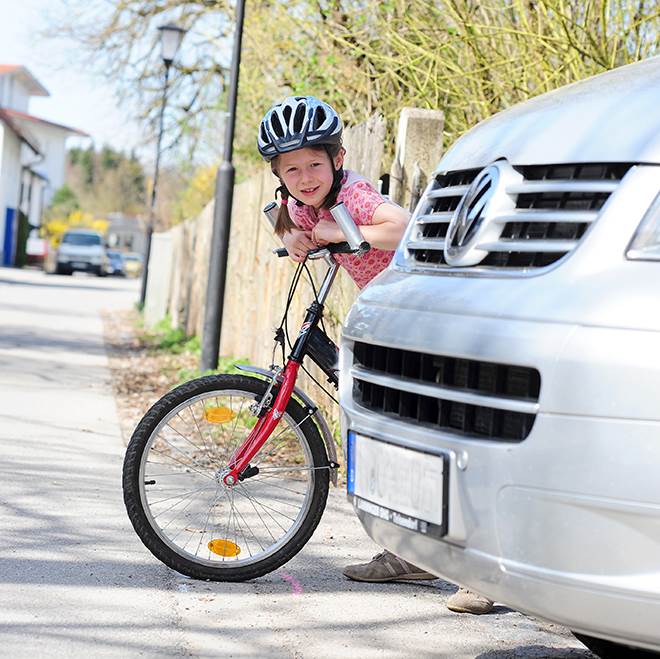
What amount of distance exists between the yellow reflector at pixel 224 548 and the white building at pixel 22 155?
163 ft

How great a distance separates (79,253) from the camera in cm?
5112

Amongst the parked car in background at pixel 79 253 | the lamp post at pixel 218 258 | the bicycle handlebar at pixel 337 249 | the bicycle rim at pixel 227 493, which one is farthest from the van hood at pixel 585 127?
the parked car in background at pixel 79 253

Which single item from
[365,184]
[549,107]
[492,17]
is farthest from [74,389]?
[549,107]

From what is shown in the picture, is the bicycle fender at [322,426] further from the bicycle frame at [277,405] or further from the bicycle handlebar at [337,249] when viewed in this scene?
the bicycle handlebar at [337,249]

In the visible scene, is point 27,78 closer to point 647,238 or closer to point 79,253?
point 79,253

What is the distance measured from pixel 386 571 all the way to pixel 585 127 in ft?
6.95

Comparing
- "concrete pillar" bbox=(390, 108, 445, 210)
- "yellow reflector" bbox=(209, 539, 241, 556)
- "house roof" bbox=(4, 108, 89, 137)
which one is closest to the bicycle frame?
"yellow reflector" bbox=(209, 539, 241, 556)

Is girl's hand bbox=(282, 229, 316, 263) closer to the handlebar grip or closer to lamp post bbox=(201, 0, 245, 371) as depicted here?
the handlebar grip

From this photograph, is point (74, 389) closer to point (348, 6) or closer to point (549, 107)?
point (348, 6)

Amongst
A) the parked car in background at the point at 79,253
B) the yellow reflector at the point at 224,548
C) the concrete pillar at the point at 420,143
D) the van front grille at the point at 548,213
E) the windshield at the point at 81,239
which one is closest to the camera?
the van front grille at the point at 548,213

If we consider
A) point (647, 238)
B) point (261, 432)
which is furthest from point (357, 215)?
point (647, 238)

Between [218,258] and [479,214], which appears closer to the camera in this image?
[479,214]

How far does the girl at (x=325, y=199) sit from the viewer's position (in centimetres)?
432

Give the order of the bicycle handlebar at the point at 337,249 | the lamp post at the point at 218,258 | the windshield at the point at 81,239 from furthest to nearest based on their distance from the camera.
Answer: the windshield at the point at 81,239 → the lamp post at the point at 218,258 → the bicycle handlebar at the point at 337,249
